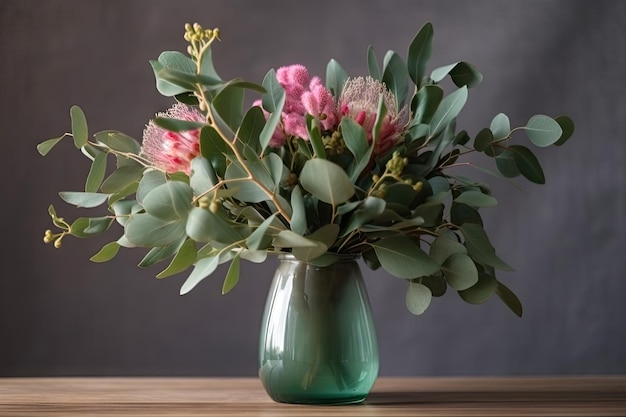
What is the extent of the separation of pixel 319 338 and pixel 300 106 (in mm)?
253

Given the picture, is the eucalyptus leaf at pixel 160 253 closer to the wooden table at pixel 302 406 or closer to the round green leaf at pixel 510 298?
the wooden table at pixel 302 406

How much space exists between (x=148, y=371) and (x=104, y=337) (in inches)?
5.0

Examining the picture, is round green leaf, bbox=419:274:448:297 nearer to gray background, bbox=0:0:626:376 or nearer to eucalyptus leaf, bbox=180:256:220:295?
eucalyptus leaf, bbox=180:256:220:295

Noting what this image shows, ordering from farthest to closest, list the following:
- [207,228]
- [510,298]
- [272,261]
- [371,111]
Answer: [272,261] < [510,298] < [371,111] < [207,228]

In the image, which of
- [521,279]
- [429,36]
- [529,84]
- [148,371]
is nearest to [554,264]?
[521,279]

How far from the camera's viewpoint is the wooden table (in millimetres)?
899

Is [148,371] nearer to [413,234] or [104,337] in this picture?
[104,337]

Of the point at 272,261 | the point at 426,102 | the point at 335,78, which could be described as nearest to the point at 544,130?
the point at 426,102

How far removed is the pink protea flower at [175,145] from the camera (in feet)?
2.95

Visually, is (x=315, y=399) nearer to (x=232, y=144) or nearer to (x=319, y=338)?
(x=319, y=338)

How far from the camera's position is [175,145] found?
900 millimetres

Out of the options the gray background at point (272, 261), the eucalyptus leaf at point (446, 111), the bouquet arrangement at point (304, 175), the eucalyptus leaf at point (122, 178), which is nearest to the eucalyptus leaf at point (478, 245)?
the bouquet arrangement at point (304, 175)

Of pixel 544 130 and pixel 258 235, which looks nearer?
pixel 258 235

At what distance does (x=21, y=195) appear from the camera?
6.23 feet
